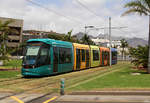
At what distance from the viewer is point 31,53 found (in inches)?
656

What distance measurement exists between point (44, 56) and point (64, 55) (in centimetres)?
329

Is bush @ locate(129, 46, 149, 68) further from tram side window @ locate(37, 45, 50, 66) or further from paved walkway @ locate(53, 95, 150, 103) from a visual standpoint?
paved walkway @ locate(53, 95, 150, 103)

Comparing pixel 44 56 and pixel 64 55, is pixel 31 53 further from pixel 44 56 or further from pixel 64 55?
pixel 64 55

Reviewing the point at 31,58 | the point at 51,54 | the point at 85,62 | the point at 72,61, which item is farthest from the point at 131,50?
the point at 31,58

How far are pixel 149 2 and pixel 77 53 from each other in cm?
909

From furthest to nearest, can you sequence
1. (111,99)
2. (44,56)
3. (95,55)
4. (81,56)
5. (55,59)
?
(95,55) < (81,56) < (55,59) < (44,56) < (111,99)

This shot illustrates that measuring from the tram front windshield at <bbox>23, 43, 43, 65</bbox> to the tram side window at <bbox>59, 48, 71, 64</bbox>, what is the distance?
284cm

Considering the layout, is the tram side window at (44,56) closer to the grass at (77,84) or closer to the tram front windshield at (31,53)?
the tram front windshield at (31,53)

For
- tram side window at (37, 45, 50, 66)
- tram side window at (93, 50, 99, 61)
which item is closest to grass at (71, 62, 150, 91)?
tram side window at (37, 45, 50, 66)

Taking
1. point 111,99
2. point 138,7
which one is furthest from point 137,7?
point 111,99

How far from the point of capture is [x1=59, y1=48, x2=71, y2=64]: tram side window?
62.5 ft

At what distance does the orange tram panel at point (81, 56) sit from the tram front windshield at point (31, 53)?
6.17 m

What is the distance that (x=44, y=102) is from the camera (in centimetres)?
832

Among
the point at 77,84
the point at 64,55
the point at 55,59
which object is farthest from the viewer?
the point at 64,55
